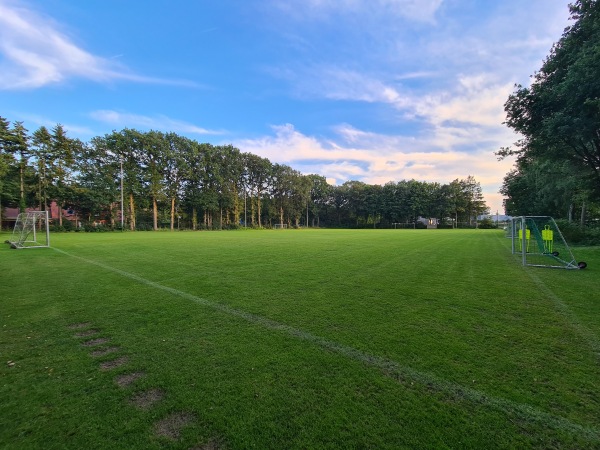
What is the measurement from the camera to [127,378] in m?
3.09

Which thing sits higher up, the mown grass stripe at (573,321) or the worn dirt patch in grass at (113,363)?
the worn dirt patch in grass at (113,363)

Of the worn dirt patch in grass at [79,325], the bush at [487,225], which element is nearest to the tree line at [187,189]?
the bush at [487,225]

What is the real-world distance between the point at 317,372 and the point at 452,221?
82601mm

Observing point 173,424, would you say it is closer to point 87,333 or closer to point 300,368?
point 300,368

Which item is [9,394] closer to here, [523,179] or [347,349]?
[347,349]

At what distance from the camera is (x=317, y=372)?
3150 mm

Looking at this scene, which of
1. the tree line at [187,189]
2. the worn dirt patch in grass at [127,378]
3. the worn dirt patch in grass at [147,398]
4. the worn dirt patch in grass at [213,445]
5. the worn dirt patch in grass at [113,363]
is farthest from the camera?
the tree line at [187,189]

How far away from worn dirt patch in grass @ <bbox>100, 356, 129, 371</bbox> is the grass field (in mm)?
26

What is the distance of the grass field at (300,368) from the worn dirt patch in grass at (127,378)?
0.06ft

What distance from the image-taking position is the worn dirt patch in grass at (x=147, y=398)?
2.63 meters

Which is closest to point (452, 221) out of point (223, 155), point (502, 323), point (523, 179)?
point (523, 179)

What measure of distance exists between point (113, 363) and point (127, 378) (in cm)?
48

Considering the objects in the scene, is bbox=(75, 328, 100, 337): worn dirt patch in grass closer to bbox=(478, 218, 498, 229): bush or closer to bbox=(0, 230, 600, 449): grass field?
bbox=(0, 230, 600, 449): grass field

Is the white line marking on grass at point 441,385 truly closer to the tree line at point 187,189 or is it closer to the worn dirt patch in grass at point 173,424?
the worn dirt patch in grass at point 173,424
